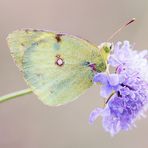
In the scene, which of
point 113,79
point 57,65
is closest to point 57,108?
point 57,65

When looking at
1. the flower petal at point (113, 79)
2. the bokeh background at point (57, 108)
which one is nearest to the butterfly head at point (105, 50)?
the flower petal at point (113, 79)

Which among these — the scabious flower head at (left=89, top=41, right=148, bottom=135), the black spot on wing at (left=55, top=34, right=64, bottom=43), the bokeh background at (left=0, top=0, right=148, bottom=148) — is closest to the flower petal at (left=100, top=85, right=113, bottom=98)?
the scabious flower head at (left=89, top=41, right=148, bottom=135)

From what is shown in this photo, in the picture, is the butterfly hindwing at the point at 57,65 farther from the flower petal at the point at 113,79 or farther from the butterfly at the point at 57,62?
the flower petal at the point at 113,79

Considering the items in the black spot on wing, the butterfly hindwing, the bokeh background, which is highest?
the black spot on wing

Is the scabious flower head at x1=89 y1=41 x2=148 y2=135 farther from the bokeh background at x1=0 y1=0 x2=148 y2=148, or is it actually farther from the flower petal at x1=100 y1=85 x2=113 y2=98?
the bokeh background at x1=0 y1=0 x2=148 y2=148

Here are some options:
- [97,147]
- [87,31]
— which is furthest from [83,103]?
[87,31]

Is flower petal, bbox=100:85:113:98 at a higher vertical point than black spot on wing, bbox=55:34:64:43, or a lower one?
lower

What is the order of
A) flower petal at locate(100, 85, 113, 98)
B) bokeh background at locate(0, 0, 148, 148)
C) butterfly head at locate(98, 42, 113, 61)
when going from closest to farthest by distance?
1. flower petal at locate(100, 85, 113, 98)
2. butterfly head at locate(98, 42, 113, 61)
3. bokeh background at locate(0, 0, 148, 148)
